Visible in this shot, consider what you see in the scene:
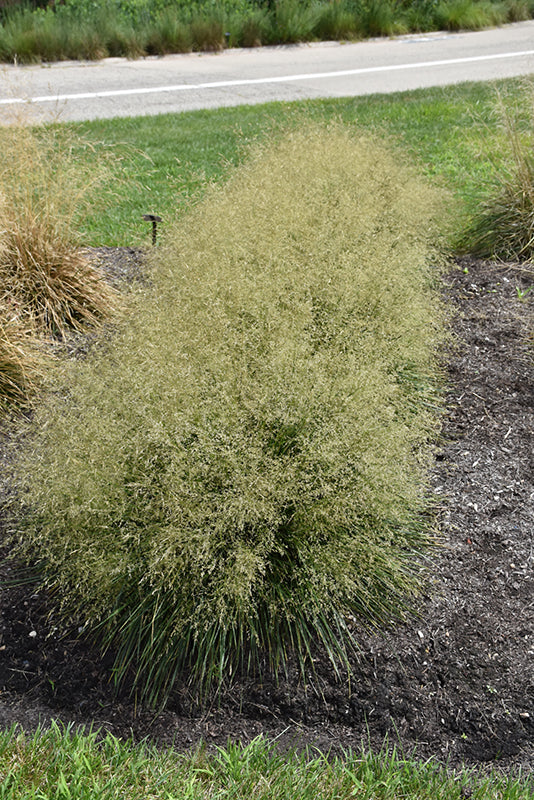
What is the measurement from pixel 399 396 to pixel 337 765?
1.78 metres

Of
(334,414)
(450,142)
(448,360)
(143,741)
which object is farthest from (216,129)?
(143,741)

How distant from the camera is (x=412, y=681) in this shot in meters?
2.44

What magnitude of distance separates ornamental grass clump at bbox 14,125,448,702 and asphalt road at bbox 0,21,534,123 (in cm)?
651

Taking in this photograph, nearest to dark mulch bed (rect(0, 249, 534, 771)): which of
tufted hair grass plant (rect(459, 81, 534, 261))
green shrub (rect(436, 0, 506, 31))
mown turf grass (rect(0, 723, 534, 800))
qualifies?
mown turf grass (rect(0, 723, 534, 800))

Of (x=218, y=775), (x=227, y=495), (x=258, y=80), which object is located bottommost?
(x=218, y=775)

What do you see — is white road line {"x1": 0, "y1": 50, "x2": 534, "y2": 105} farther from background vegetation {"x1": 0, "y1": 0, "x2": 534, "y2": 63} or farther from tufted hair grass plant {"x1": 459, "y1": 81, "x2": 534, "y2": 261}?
tufted hair grass plant {"x1": 459, "y1": 81, "x2": 534, "y2": 261}

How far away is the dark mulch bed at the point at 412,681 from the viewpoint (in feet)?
7.64

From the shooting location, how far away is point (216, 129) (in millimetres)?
8141

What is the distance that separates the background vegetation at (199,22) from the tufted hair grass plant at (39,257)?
27.1ft

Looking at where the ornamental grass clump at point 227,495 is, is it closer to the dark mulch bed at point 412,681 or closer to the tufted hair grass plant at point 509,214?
the dark mulch bed at point 412,681

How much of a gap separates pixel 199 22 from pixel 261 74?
246 centimetres

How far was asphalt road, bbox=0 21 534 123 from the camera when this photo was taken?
31.9ft

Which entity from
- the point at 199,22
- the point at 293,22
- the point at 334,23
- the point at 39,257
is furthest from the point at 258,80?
the point at 39,257

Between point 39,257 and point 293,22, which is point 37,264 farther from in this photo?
point 293,22
